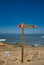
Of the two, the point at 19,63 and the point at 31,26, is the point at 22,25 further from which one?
the point at 19,63

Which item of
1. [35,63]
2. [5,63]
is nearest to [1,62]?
[5,63]

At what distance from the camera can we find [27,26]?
8.63m

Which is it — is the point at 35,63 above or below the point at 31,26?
below

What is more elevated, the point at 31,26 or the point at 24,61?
the point at 31,26

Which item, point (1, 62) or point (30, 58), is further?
point (30, 58)

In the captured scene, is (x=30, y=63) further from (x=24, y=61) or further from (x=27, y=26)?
(x=27, y=26)

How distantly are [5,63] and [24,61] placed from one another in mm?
1039

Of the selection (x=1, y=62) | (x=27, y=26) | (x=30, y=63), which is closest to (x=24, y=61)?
(x=30, y=63)

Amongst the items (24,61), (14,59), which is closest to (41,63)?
(24,61)

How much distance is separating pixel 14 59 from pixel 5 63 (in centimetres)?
110

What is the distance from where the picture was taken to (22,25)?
8516mm

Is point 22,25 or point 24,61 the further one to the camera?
point 24,61

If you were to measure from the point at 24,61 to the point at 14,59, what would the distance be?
696mm

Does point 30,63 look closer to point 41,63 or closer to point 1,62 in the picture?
point 41,63
